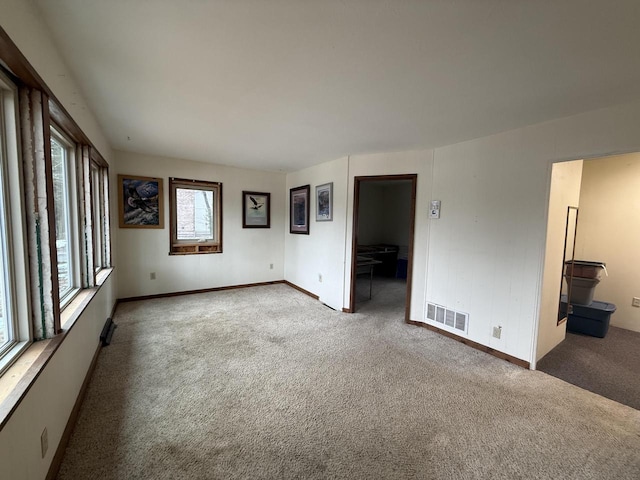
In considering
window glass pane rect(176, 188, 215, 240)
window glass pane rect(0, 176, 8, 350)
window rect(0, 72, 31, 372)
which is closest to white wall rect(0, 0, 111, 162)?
window rect(0, 72, 31, 372)

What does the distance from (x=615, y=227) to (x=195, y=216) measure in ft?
20.2

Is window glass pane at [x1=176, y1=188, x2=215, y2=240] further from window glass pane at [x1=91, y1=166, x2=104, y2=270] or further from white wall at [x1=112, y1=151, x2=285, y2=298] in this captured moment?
window glass pane at [x1=91, y1=166, x2=104, y2=270]

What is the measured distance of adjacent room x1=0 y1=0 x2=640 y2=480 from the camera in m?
1.24

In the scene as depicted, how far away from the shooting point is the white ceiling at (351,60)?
45.9 inches

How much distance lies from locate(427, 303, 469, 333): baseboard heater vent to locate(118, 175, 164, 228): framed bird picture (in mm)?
4211

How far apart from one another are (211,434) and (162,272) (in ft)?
11.0

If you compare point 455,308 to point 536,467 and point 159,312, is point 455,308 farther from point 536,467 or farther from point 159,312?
point 159,312

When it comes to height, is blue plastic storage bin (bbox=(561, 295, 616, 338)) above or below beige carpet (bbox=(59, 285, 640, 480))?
above

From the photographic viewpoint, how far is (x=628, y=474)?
1.41 metres

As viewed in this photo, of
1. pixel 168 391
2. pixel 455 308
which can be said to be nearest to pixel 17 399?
pixel 168 391

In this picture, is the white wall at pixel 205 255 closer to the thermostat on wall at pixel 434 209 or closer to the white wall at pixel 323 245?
the white wall at pixel 323 245

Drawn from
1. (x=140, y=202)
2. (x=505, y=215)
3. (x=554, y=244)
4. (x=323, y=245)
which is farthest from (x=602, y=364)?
(x=140, y=202)

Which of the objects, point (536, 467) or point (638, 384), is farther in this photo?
point (638, 384)

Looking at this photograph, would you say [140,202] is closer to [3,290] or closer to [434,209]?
[3,290]
